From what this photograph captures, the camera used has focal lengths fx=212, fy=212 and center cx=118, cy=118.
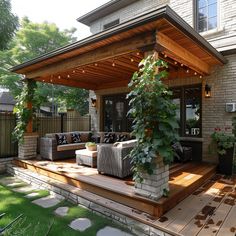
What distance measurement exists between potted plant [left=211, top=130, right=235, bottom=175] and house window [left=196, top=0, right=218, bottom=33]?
3518mm

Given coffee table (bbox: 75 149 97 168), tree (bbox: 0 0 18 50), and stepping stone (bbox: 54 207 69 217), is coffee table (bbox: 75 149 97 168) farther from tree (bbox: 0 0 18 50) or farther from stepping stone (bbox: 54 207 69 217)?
tree (bbox: 0 0 18 50)

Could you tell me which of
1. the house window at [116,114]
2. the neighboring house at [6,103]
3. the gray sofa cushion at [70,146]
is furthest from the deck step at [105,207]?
the neighboring house at [6,103]

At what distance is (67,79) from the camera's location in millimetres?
7992

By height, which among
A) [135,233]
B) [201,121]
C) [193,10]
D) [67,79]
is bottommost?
[135,233]

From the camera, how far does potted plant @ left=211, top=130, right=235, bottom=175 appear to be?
5.47 m

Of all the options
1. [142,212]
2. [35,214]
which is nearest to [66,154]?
[35,214]

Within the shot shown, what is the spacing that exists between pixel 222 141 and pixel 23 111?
5.98 metres

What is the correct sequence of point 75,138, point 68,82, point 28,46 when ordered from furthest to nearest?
point 28,46 → point 68,82 → point 75,138

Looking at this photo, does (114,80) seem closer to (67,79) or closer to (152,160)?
(67,79)

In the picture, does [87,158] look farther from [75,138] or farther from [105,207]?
[105,207]

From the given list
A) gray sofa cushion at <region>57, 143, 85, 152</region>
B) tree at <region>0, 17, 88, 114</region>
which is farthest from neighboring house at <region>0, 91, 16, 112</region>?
gray sofa cushion at <region>57, 143, 85, 152</region>

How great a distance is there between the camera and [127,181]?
441cm

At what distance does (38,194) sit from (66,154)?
7.46 feet

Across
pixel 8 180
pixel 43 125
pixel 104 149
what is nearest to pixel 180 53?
pixel 104 149
